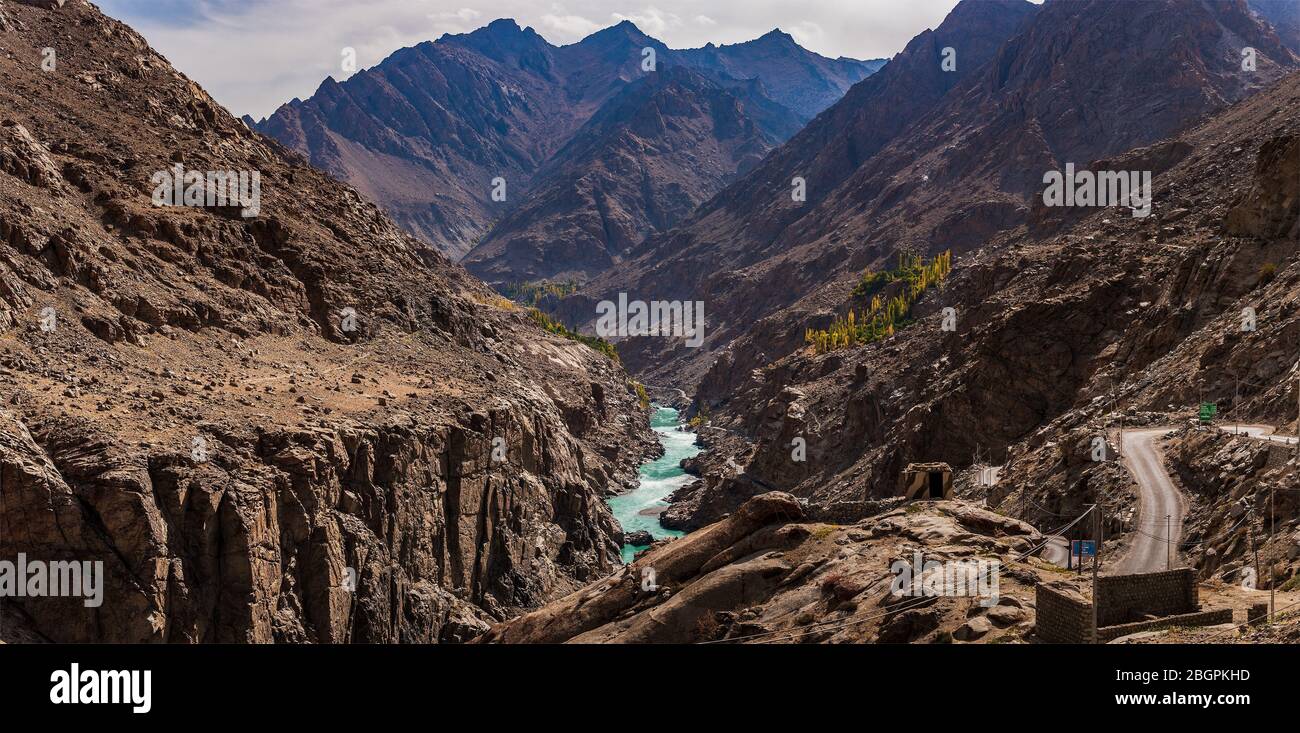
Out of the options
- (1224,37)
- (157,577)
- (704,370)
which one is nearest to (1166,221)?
(157,577)

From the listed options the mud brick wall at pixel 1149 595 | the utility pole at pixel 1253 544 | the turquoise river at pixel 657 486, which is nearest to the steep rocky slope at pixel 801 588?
the mud brick wall at pixel 1149 595

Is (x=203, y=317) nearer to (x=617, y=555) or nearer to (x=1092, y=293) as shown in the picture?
(x=617, y=555)

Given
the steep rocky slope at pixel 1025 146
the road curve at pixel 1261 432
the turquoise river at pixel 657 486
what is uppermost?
the steep rocky slope at pixel 1025 146

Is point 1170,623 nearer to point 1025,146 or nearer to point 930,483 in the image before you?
point 930,483

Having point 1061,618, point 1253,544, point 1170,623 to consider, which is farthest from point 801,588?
point 1253,544

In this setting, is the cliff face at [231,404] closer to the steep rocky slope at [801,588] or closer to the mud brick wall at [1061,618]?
the steep rocky slope at [801,588]
